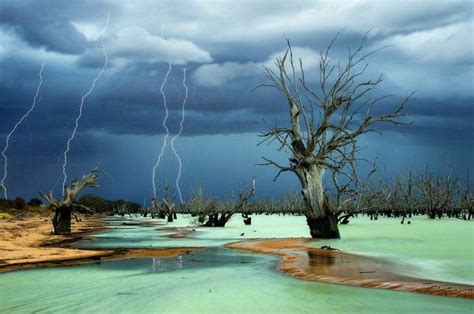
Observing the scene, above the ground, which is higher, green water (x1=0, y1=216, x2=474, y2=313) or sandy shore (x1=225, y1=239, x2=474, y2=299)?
sandy shore (x1=225, y1=239, x2=474, y2=299)

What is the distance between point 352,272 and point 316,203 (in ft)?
34.2

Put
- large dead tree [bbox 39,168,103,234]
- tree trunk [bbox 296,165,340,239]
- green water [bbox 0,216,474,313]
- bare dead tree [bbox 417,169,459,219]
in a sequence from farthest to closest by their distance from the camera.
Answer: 1. bare dead tree [bbox 417,169,459,219]
2. large dead tree [bbox 39,168,103,234]
3. tree trunk [bbox 296,165,340,239]
4. green water [bbox 0,216,474,313]

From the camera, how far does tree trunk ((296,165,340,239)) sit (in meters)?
21.0

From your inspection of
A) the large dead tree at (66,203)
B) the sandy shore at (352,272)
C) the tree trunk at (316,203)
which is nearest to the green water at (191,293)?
the sandy shore at (352,272)

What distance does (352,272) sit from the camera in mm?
10562

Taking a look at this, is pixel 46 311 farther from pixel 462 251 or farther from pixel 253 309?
pixel 462 251

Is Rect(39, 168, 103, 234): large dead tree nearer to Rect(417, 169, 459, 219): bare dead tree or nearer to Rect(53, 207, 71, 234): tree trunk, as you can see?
Rect(53, 207, 71, 234): tree trunk

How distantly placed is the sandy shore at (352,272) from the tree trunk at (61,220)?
1666 cm

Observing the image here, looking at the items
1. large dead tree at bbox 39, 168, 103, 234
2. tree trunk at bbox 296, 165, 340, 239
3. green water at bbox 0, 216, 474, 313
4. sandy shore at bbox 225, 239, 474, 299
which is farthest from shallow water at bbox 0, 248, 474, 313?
large dead tree at bbox 39, 168, 103, 234

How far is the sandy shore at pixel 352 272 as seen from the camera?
27.7 ft

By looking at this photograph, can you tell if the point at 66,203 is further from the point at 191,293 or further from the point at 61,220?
the point at 191,293

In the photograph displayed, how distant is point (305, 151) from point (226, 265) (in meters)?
9.51

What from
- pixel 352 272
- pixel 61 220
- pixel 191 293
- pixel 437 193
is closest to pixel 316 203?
pixel 352 272

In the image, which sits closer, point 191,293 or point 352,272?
point 191,293
